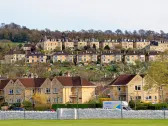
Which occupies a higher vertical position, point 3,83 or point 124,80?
point 124,80

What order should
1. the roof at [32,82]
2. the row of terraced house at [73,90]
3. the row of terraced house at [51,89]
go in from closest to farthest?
the row of terraced house at [73,90], the row of terraced house at [51,89], the roof at [32,82]

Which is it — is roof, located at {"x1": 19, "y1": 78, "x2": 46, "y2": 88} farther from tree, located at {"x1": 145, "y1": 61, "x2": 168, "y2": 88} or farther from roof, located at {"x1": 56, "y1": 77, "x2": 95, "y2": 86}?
tree, located at {"x1": 145, "y1": 61, "x2": 168, "y2": 88}

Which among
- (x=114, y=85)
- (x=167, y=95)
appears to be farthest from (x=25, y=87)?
(x=167, y=95)

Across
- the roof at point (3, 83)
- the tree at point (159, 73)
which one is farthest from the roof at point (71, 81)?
the tree at point (159, 73)

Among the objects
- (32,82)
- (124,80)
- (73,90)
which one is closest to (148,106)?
(124,80)

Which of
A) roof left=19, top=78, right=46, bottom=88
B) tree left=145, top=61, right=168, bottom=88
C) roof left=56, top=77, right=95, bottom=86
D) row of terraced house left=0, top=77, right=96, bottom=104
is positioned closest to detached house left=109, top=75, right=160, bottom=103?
row of terraced house left=0, top=77, right=96, bottom=104

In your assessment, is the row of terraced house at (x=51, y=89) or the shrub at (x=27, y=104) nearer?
the shrub at (x=27, y=104)

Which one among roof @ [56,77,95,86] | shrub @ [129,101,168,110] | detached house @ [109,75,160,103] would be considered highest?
roof @ [56,77,95,86]

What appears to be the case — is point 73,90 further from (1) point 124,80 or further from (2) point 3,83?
(2) point 3,83

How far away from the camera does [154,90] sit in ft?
301

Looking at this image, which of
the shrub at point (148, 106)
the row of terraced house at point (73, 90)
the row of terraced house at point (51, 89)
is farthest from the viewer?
the row of terraced house at point (51, 89)

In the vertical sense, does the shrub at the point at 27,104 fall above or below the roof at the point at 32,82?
below

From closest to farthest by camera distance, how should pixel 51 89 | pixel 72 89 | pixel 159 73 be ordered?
pixel 159 73 → pixel 72 89 → pixel 51 89

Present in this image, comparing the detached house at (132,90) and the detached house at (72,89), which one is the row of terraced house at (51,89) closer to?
the detached house at (72,89)
